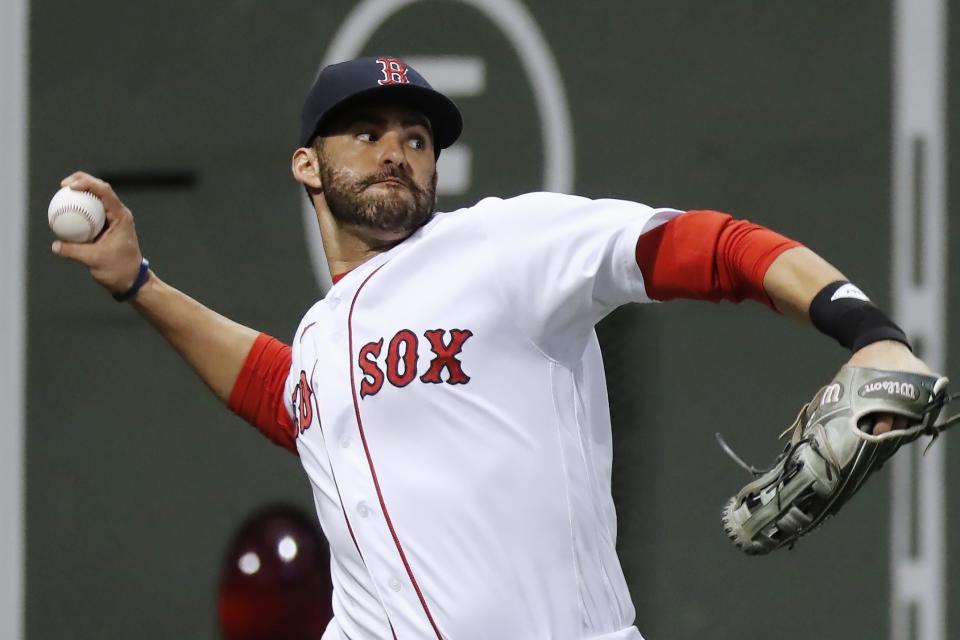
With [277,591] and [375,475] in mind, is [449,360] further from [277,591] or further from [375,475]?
[277,591]

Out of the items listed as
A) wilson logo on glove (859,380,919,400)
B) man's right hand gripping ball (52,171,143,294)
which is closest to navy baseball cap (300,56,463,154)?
man's right hand gripping ball (52,171,143,294)

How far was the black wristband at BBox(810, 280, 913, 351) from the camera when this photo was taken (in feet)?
7.52

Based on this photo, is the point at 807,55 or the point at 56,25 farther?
the point at 56,25

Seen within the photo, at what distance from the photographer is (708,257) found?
254 cm

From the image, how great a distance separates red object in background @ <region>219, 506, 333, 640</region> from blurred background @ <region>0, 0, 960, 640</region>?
0.07 meters

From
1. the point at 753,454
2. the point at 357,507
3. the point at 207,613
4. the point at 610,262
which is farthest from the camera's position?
the point at 207,613

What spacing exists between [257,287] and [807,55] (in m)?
1.50

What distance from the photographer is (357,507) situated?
292 centimetres

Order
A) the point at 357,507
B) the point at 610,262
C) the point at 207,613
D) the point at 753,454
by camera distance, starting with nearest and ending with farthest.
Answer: the point at 610,262 < the point at 357,507 < the point at 753,454 < the point at 207,613

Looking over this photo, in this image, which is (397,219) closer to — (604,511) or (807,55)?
(604,511)

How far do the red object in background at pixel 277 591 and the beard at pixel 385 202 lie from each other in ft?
2.97

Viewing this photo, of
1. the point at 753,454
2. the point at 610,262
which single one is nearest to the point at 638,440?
the point at 753,454

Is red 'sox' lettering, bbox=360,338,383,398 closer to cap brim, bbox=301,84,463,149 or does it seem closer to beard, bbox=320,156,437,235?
beard, bbox=320,156,437,235

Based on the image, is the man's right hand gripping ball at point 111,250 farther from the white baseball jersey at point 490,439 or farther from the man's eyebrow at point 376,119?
the white baseball jersey at point 490,439
